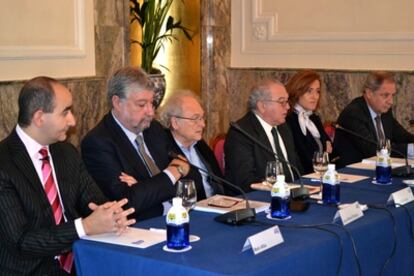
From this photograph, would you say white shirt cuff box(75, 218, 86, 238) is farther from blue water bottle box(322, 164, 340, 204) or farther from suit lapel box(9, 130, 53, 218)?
blue water bottle box(322, 164, 340, 204)

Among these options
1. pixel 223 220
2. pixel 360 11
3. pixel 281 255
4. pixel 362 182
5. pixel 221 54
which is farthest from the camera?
pixel 221 54

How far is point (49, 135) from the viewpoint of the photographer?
Result: 2.79m

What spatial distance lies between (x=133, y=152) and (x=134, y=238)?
0.97 metres

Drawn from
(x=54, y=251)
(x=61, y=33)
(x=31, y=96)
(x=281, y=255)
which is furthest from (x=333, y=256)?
(x=61, y=33)

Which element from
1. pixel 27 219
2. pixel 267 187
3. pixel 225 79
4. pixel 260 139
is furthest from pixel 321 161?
pixel 225 79

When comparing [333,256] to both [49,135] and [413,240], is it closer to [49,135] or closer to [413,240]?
[413,240]

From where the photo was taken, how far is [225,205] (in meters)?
3.07

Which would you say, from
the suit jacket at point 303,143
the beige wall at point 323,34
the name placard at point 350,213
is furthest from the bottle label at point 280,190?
the beige wall at point 323,34

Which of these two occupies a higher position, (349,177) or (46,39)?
(46,39)

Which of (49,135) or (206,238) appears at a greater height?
(49,135)

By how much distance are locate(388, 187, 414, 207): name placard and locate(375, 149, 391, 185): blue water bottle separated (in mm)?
388

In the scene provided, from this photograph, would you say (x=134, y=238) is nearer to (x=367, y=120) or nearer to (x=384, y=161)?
(x=384, y=161)

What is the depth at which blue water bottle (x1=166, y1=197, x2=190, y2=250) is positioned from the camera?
7.91 feet

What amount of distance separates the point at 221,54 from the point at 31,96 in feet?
13.9
